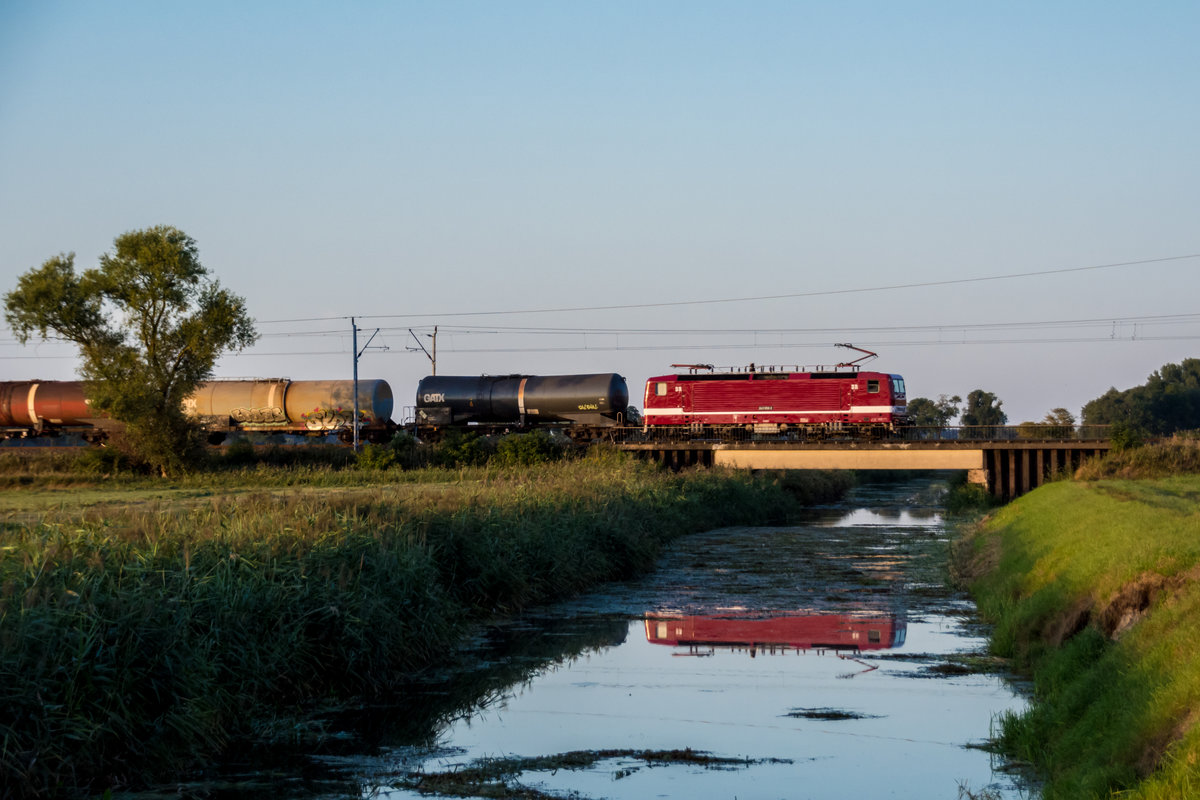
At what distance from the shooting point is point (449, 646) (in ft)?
53.7

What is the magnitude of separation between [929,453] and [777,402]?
8137mm

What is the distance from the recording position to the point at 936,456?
2115 inches

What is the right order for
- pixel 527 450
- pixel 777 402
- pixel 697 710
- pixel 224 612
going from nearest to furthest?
pixel 224 612 < pixel 697 710 < pixel 527 450 < pixel 777 402

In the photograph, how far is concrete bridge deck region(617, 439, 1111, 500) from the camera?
53062mm

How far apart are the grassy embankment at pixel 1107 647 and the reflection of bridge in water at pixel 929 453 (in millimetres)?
30549

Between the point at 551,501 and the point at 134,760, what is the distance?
1589 cm

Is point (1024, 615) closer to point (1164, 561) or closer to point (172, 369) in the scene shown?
point (1164, 561)

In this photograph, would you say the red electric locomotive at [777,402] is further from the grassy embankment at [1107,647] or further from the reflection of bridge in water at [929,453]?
the grassy embankment at [1107,647]

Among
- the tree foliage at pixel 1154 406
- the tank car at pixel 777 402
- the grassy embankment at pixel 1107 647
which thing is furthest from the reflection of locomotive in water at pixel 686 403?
the tree foliage at pixel 1154 406

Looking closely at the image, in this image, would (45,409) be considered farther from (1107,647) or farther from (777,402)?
(1107,647)

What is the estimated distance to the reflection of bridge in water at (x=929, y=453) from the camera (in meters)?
53.2

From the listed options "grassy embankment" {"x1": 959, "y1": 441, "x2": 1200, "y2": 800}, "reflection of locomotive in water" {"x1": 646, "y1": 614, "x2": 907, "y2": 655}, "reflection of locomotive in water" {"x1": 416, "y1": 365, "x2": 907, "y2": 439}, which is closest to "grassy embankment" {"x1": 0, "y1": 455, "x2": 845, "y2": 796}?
"reflection of locomotive in water" {"x1": 646, "y1": 614, "x2": 907, "y2": 655}

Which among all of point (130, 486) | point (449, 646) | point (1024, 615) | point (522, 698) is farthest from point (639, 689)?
point (130, 486)

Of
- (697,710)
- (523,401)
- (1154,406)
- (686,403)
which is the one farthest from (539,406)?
(1154,406)
